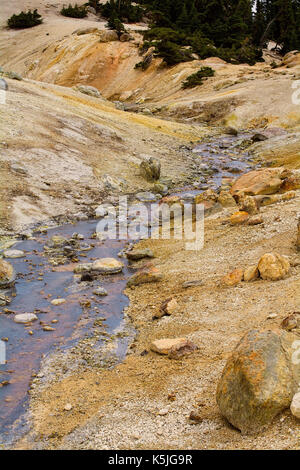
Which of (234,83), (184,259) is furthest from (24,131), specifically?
(234,83)

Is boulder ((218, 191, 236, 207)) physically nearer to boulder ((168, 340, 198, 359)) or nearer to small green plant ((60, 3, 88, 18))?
boulder ((168, 340, 198, 359))

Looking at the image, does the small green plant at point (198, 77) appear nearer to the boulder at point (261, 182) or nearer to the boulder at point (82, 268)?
the boulder at point (261, 182)

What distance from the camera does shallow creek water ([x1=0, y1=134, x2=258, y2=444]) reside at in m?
7.40

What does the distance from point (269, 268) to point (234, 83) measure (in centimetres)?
3477

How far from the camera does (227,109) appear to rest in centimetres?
3619

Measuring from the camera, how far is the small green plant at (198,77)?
43.1m

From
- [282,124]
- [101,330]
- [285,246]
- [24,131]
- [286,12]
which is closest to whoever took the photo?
[101,330]

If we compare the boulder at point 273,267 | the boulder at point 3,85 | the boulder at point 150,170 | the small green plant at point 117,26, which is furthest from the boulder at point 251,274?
the small green plant at point 117,26

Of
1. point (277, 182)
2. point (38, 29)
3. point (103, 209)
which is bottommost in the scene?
point (103, 209)

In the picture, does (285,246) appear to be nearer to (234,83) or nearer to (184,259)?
(184,259)

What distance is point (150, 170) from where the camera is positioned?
66.8 ft

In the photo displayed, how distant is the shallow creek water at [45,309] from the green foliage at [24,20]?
6625cm

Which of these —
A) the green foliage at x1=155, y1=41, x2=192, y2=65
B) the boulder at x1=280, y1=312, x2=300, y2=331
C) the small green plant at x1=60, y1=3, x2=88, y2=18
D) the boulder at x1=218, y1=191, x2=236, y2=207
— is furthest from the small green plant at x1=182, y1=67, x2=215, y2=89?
the small green plant at x1=60, y1=3, x2=88, y2=18

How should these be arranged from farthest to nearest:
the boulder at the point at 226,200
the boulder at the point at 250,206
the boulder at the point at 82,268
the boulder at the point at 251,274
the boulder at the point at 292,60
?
the boulder at the point at 292,60, the boulder at the point at 226,200, the boulder at the point at 250,206, the boulder at the point at 82,268, the boulder at the point at 251,274
